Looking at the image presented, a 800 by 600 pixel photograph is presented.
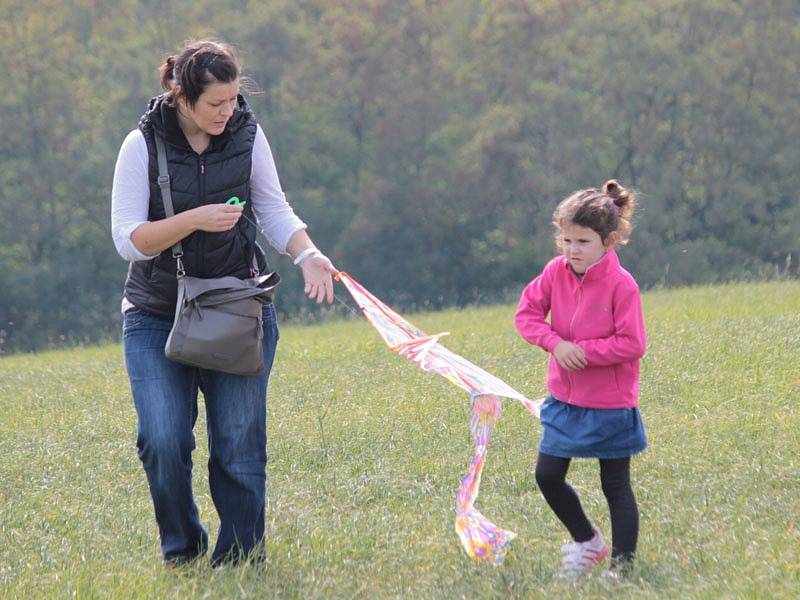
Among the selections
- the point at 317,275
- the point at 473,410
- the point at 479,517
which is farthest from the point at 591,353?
the point at 317,275

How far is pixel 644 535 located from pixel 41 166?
37.9 metres

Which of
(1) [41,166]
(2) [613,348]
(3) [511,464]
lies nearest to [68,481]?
(3) [511,464]

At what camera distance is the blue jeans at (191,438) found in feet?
15.2

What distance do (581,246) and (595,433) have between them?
0.68 metres

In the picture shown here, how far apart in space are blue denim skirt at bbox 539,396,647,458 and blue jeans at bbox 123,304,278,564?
3.63 ft

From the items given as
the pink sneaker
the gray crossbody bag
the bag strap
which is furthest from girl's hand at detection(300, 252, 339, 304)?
the pink sneaker

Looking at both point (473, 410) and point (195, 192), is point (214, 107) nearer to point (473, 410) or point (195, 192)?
point (195, 192)

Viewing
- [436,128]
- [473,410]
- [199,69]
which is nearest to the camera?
[199,69]

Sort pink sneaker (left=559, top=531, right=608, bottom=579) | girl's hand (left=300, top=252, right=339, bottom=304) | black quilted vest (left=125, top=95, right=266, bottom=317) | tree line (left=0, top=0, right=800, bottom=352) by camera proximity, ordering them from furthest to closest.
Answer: tree line (left=0, top=0, right=800, bottom=352), girl's hand (left=300, top=252, right=339, bottom=304), pink sneaker (left=559, top=531, right=608, bottom=579), black quilted vest (left=125, top=95, right=266, bottom=317)

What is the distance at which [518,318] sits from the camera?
484 centimetres

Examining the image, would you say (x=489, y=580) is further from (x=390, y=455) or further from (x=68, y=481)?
(x=68, y=481)

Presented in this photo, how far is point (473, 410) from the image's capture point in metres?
5.04

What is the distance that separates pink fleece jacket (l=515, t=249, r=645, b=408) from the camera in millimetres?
4578

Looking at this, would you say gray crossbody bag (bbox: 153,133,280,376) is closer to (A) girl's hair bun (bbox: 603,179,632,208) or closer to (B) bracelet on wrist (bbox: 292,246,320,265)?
(B) bracelet on wrist (bbox: 292,246,320,265)
